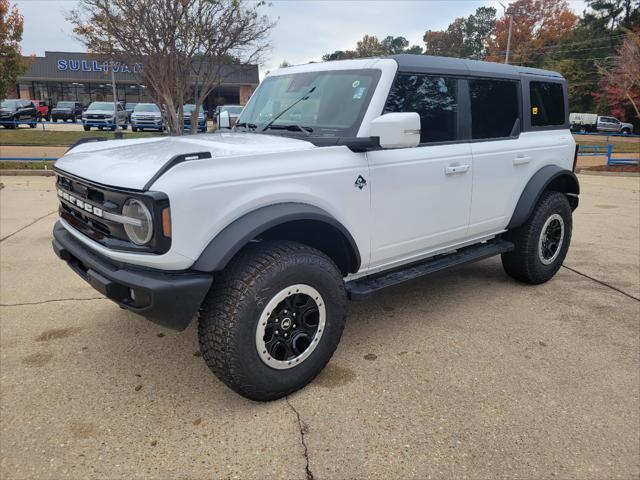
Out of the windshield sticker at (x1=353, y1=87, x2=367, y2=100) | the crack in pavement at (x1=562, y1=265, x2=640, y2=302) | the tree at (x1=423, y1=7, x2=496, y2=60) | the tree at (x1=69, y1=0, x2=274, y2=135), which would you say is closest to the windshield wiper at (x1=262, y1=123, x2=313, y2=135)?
the windshield sticker at (x1=353, y1=87, x2=367, y2=100)

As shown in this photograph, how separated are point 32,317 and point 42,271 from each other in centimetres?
119

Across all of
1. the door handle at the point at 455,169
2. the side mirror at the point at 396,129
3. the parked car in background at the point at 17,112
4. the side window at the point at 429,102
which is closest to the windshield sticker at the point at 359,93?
the side window at the point at 429,102

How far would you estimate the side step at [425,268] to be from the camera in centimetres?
330

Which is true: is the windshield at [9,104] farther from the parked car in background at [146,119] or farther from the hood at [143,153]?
the hood at [143,153]

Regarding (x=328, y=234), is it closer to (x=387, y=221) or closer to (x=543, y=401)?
(x=387, y=221)

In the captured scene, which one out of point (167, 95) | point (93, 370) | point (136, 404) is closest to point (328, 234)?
point (136, 404)

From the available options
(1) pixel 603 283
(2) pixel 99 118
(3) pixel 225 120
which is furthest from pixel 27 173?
(2) pixel 99 118

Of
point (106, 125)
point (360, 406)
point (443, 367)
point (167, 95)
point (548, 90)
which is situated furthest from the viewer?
point (106, 125)

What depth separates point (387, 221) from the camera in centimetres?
330

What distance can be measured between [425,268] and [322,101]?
144cm

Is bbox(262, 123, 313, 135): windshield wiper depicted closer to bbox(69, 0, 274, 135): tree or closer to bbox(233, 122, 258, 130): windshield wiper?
bbox(233, 122, 258, 130): windshield wiper

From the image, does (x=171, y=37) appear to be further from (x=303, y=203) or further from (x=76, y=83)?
(x=76, y=83)

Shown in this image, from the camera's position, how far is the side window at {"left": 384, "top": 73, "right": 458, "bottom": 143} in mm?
3424

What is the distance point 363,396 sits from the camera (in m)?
2.92
